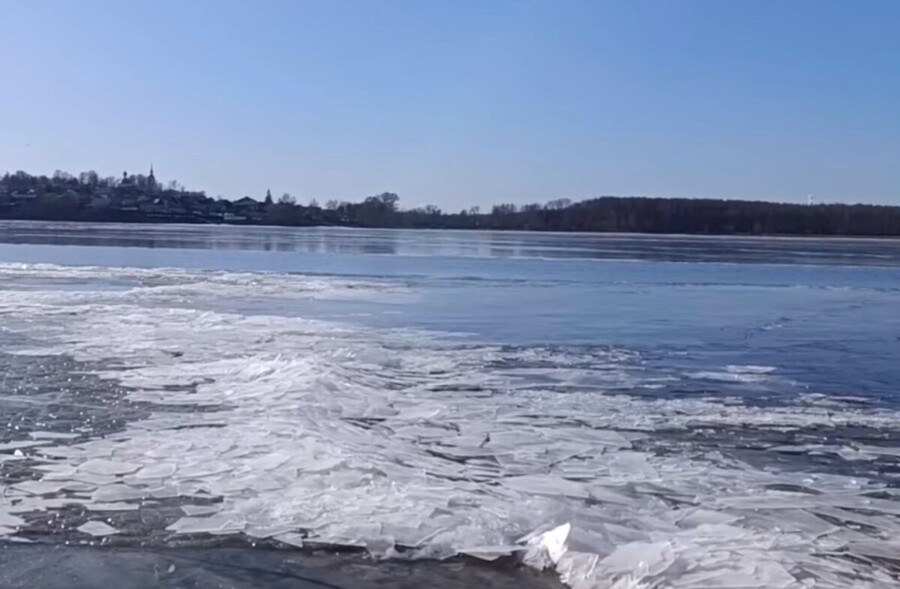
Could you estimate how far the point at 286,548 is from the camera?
4977 millimetres

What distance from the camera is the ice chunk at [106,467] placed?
6242mm

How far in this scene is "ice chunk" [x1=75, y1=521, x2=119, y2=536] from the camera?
5.10 meters

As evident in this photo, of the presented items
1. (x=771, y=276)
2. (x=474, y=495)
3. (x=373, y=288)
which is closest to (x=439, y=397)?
(x=474, y=495)

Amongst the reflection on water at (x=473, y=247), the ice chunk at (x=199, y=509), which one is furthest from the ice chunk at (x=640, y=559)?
the reflection on water at (x=473, y=247)

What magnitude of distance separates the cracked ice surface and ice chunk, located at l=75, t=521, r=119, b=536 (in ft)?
Answer: 0.06

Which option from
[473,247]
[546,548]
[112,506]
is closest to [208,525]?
[112,506]

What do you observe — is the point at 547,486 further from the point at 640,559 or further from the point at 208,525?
the point at 208,525

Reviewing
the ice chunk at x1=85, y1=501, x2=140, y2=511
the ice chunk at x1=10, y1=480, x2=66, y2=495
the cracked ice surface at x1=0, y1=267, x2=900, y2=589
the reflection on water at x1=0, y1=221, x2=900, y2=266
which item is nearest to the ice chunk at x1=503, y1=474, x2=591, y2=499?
the cracked ice surface at x1=0, y1=267, x2=900, y2=589

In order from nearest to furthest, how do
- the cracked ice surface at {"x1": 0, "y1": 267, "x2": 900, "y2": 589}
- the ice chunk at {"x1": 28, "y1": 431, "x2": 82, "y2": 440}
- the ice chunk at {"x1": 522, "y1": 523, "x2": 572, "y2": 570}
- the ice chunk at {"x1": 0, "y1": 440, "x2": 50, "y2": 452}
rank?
the ice chunk at {"x1": 522, "y1": 523, "x2": 572, "y2": 570} → the cracked ice surface at {"x1": 0, "y1": 267, "x2": 900, "y2": 589} → the ice chunk at {"x1": 0, "y1": 440, "x2": 50, "y2": 452} → the ice chunk at {"x1": 28, "y1": 431, "x2": 82, "y2": 440}

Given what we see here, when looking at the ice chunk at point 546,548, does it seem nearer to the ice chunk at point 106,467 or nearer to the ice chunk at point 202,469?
the ice chunk at point 202,469

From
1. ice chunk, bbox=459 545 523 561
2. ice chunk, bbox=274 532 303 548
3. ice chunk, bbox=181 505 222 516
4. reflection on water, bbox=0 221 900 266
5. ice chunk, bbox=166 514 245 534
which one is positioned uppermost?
ice chunk, bbox=166 514 245 534

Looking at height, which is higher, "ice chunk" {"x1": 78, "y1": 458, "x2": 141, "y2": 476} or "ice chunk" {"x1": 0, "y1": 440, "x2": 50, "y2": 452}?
"ice chunk" {"x1": 0, "y1": 440, "x2": 50, "y2": 452}

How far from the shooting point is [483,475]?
21.2 ft

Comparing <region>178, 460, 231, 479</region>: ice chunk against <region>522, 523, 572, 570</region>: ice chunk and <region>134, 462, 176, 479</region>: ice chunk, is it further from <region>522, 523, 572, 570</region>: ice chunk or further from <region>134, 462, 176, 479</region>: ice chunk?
<region>522, 523, 572, 570</region>: ice chunk
